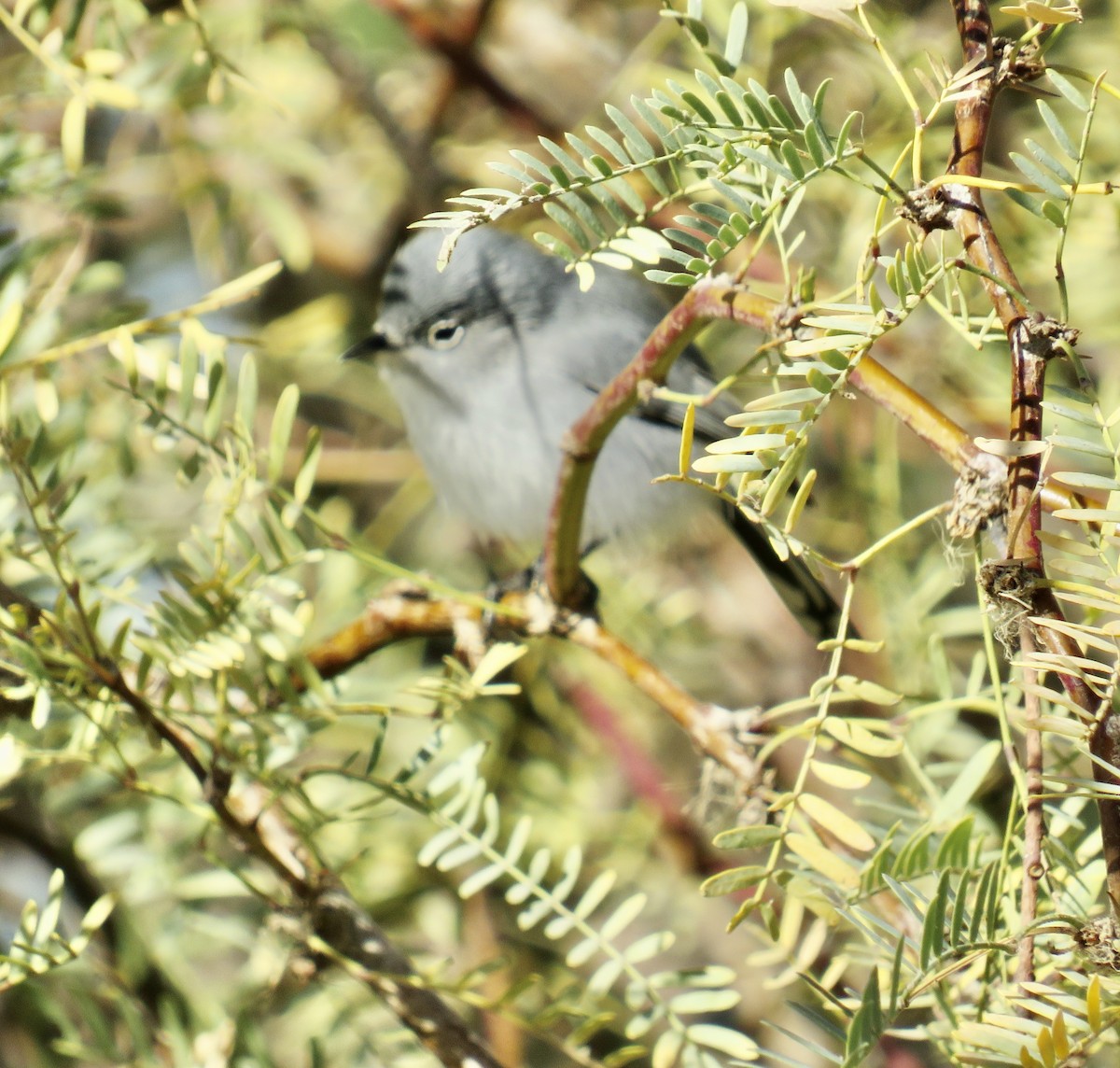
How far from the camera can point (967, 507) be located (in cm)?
73

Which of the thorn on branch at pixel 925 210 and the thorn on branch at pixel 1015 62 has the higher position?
the thorn on branch at pixel 1015 62

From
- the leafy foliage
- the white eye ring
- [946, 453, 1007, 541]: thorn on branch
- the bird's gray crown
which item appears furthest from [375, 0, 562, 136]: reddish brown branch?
[946, 453, 1007, 541]: thorn on branch

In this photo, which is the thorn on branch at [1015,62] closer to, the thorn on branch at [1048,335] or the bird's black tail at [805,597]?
the thorn on branch at [1048,335]

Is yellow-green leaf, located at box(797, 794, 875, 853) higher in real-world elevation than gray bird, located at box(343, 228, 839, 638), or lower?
higher

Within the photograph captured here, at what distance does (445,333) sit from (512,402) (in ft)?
0.70

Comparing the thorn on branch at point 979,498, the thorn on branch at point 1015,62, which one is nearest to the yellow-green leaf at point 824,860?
the thorn on branch at point 979,498

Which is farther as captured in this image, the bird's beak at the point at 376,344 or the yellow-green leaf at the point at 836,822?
the bird's beak at the point at 376,344

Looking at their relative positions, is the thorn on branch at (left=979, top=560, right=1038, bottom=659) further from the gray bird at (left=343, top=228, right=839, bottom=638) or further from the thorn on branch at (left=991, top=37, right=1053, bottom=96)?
Result: the gray bird at (left=343, top=228, right=839, bottom=638)

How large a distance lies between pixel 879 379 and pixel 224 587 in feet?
1.92

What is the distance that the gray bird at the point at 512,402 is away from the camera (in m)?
2.41

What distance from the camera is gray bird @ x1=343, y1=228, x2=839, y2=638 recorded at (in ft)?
7.89

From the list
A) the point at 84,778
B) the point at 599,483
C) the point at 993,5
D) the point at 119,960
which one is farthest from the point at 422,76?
the point at 119,960

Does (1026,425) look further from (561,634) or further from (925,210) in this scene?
(561,634)

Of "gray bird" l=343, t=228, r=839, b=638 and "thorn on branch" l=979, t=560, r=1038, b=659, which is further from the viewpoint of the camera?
"gray bird" l=343, t=228, r=839, b=638
